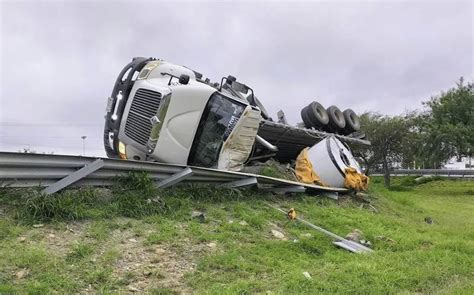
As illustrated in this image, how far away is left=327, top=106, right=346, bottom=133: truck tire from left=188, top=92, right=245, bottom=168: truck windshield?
7.26 m

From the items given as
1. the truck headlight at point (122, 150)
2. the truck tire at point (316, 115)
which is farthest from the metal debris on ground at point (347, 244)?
the truck tire at point (316, 115)

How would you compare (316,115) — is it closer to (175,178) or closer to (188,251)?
(175,178)

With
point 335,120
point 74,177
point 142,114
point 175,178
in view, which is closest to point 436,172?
point 335,120

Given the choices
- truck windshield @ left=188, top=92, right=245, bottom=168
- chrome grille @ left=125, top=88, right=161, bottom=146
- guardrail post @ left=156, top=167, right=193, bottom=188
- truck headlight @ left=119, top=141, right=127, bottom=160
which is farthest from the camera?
truck headlight @ left=119, top=141, right=127, bottom=160

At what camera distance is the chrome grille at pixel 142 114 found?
8930mm

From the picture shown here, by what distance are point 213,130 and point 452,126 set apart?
1928 centimetres

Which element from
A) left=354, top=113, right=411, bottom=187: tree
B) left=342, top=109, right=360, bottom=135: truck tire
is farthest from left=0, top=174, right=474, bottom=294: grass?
left=354, top=113, right=411, bottom=187: tree

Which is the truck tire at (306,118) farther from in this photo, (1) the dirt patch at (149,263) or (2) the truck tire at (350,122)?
(1) the dirt patch at (149,263)

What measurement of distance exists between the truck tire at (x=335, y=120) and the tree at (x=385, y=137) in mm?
15150

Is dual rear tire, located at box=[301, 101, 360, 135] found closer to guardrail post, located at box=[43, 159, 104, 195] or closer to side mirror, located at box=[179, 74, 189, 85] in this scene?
side mirror, located at box=[179, 74, 189, 85]

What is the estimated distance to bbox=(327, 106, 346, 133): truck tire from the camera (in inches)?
635

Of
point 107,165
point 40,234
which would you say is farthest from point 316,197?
point 40,234

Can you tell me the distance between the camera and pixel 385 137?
105 feet

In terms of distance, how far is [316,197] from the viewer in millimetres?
9344
